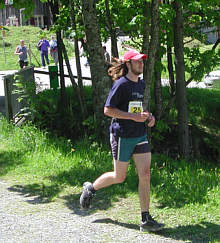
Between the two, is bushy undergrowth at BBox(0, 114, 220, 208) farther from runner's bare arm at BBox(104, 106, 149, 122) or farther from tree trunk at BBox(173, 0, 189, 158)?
runner's bare arm at BBox(104, 106, 149, 122)

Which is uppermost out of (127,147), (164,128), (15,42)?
(127,147)

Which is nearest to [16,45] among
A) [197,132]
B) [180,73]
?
[197,132]

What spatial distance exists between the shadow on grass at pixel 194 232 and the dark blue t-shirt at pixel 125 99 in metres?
0.99

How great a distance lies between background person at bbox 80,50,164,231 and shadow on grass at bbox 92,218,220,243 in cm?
12

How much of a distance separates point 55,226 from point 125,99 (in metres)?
1.50

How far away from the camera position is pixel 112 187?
6.38 metres

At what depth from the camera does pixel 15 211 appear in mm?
5766

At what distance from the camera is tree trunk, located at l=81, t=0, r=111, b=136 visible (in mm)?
8461

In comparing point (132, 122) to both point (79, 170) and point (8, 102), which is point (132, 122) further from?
point (8, 102)

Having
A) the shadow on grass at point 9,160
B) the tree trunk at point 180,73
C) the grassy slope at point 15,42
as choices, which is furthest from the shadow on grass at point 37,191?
the grassy slope at point 15,42

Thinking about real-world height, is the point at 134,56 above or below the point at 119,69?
above

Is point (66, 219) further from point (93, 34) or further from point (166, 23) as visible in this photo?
point (166, 23)

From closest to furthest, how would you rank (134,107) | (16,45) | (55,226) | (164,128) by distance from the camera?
1. (134,107)
2. (55,226)
3. (164,128)
4. (16,45)

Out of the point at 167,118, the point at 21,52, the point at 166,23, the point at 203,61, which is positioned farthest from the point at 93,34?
the point at 21,52
